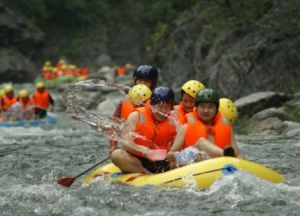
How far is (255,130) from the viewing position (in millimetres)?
15266

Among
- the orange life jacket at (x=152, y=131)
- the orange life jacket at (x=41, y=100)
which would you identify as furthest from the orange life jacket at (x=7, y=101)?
the orange life jacket at (x=152, y=131)

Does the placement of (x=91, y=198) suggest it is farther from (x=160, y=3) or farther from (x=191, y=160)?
(x=160, y=3)

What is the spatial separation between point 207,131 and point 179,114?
881 millimetres

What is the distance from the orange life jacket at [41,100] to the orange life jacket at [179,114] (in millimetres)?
11150

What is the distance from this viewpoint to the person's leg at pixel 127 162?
877 cm

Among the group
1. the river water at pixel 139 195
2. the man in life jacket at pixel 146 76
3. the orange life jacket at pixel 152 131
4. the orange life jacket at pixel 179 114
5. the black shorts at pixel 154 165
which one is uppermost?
the man in life jacket at pixel 146 76

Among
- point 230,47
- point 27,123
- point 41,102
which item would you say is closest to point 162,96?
point 27,123

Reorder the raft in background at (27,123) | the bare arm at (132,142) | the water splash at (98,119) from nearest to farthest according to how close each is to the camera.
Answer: the bare arm at (132,142)
the water splash at (98,119)
the raft in background at (27,123)

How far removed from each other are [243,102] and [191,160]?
8.47 m

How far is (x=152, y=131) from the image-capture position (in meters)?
8.73

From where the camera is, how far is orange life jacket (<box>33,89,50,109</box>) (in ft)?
65.8

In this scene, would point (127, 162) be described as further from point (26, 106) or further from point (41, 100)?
point (41, 100)

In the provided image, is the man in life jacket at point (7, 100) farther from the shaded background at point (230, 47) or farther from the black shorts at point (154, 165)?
the black shorts at point (154, 165)

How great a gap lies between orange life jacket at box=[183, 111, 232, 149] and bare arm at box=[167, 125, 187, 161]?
5 cm
